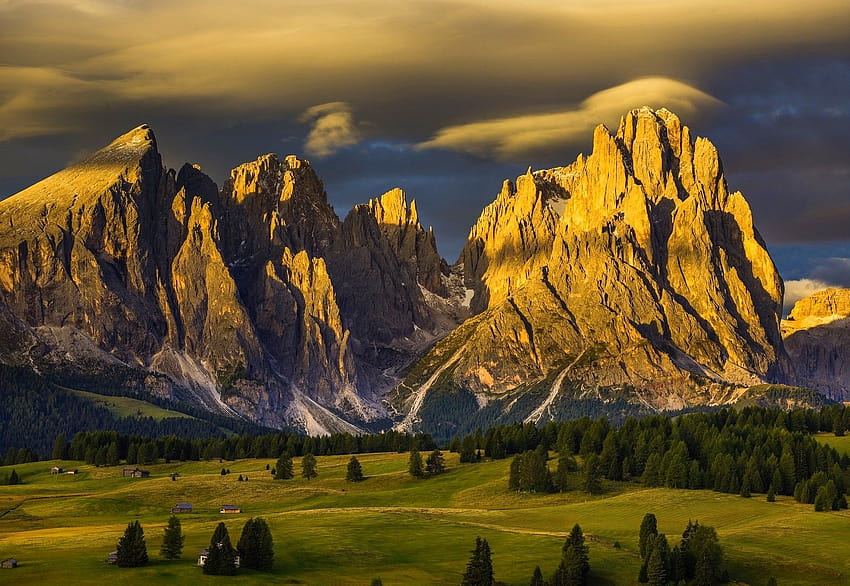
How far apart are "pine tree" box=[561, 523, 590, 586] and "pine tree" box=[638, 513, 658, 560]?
10027 millimetres

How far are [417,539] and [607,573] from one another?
30433 millimetres

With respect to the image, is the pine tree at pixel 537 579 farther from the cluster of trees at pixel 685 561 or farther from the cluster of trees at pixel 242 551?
the cluster of trees at pixel 242 551

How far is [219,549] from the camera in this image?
163 metres

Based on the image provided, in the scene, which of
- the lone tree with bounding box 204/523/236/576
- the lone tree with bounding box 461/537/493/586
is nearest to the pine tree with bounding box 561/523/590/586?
the lone tree with bounding box 461/537/493/586

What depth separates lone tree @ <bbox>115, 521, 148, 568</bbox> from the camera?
6329 inches

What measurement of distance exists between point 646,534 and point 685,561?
1143 cm

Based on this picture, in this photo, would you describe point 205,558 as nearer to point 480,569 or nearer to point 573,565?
point 480,569

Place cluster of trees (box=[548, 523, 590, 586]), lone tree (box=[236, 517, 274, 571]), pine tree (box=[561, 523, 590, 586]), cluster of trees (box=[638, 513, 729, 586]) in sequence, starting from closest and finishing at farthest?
cluster of trees (box=[548, 523, 590, 586]), pine tree (box=[561, 523, 590, 586]), lone tree (box=[236, 517, 274, 571]), cluster of trees (box=[638, 513, 729, 586])

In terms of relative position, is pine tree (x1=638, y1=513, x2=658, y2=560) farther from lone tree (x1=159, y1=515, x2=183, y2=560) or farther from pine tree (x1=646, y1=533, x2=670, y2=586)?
lone tree (x1=159, y1=515, x2=183, y2=560)

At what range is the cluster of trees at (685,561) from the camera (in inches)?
6718

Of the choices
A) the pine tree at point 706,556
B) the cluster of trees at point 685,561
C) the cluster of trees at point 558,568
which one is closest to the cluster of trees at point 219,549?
the cluster of trees at point 558,568

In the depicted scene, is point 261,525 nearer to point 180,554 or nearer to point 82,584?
point 180,554

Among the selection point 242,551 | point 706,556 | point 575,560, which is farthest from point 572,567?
point 242,551

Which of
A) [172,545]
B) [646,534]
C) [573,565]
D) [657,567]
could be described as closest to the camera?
[573,565]
